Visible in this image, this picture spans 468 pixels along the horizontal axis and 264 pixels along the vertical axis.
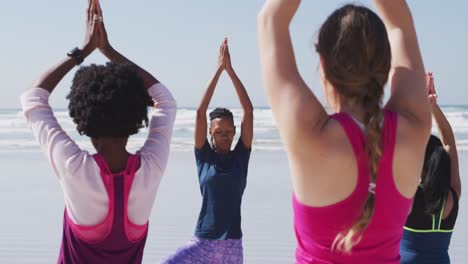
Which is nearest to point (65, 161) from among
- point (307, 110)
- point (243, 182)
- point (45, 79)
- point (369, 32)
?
point (45, 79)

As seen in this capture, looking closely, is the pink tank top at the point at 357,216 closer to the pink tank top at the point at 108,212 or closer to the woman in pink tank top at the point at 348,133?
the woman in pink tank top at the point at 348,133

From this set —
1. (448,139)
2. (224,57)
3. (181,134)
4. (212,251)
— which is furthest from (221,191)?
(181,134)

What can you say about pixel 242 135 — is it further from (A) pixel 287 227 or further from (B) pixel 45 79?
(A) pixel 287 227

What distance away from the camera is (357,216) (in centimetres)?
202

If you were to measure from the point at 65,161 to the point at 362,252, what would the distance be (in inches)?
45.3

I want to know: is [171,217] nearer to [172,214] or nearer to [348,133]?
[172,214]

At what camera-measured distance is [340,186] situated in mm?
1992

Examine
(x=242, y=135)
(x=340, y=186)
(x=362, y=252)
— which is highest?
(x=340, y=186)

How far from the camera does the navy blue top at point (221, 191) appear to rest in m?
5.11

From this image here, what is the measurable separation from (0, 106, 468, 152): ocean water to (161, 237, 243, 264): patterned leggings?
18.1 meters

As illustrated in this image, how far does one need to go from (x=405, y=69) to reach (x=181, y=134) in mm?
30635

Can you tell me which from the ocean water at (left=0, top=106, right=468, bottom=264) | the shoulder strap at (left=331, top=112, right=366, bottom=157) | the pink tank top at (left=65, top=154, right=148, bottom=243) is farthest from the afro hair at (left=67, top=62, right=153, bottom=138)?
the ocean water at (left=0, top=106, right=468, bottom=264)

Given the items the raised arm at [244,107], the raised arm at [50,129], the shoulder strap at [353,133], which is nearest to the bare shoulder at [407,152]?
the shoulder strap at [353,133]

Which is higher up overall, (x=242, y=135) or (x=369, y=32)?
(x=369, y=32)
